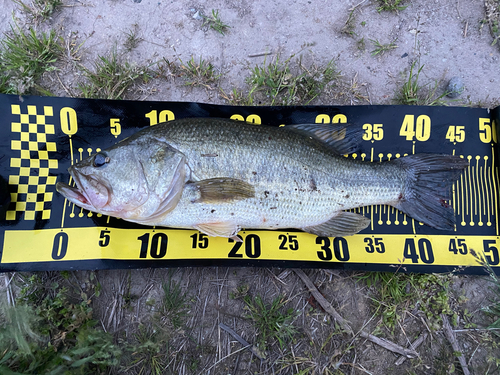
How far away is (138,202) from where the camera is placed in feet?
7.79

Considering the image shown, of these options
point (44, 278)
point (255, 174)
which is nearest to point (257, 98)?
point (255, 174)

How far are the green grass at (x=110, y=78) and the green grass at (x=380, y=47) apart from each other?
2728 millimetres

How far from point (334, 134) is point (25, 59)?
11.8 feet

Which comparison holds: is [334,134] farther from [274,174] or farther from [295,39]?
[295,39]

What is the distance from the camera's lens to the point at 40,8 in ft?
10.4

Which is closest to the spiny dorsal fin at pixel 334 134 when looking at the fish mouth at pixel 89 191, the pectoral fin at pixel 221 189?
the pectoral fin at pixel 221 189

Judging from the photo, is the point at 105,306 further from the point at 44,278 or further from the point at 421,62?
the point at 421,62

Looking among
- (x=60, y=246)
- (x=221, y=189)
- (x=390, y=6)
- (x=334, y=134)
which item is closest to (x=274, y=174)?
(x=221, y=189)

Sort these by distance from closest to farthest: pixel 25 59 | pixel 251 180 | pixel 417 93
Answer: pixel 251 180 → pixel 25 59 → pixel 417 93

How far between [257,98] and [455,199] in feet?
8.24

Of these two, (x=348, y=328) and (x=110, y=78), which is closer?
(x=348, y=328)

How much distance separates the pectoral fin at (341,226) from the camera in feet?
9.21

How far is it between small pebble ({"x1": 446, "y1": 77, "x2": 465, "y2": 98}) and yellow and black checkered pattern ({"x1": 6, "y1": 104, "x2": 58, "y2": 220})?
15.0 ft

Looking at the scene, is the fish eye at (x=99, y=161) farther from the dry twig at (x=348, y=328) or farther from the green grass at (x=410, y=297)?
the green grass at (x=410, y=297)
